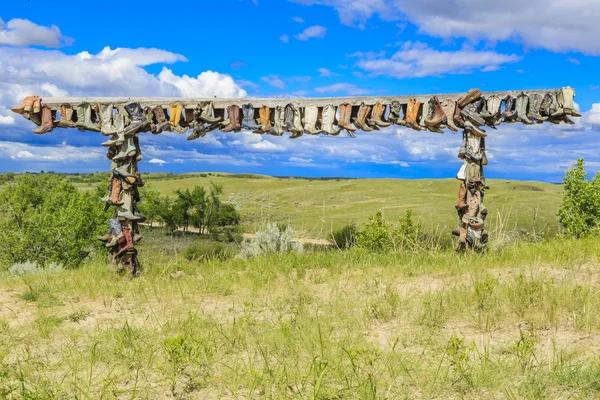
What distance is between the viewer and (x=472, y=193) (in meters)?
9.49

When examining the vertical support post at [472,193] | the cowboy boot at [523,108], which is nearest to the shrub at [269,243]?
the vertical support post at [472,193]

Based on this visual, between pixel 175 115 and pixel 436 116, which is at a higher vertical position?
pixel 436 116

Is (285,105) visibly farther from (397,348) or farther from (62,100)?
(397,348)

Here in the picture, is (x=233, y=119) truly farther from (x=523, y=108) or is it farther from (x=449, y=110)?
(x=523, y=108)

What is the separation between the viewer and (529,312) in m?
5.86

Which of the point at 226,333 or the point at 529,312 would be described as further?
the point at 529,312

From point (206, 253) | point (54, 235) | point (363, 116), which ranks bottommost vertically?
point (54, 235)

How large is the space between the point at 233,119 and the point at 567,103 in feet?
20.9

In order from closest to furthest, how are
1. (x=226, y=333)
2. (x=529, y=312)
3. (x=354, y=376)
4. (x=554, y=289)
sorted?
1. (x=354, y=376)
2. (x=226, y=333)
3. (x=529, y=312)
4. (x=554, y=289)

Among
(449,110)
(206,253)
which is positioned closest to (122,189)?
(206,253)

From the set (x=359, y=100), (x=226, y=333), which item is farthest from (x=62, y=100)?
(x=226, y=333)

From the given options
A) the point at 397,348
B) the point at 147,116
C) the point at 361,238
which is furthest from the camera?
the point at 361,238

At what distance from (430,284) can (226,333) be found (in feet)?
12.1

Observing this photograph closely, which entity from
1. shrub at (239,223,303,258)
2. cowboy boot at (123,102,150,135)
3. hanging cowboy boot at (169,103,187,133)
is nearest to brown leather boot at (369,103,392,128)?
hanging cowboy boot at (169,103,187,133)
